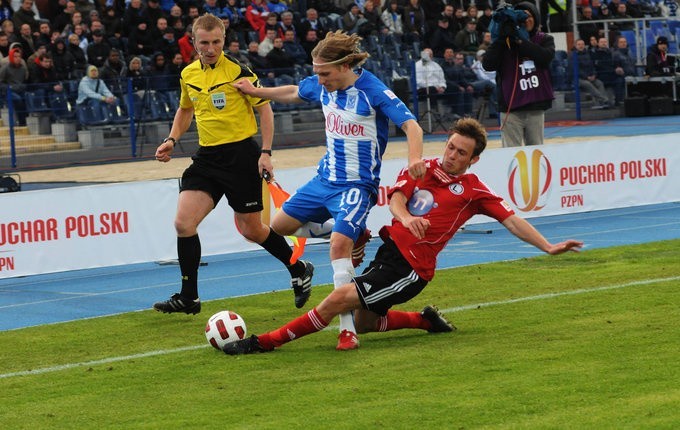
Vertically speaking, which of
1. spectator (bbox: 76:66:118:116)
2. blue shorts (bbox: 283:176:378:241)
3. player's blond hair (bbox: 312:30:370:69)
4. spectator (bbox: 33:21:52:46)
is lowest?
spectator (bbox: 76:66:118:116)

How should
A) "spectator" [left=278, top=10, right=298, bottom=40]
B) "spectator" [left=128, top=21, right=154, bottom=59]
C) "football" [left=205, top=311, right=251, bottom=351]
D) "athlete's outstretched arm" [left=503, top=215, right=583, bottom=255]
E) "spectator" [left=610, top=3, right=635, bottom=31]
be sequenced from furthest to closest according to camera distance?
"spectator" [left=610, top=3, right=635, bottom=31], "spectator" [left=278, top=10, right=298, bottom=40], "spectator" [left=128, top=21, right=154, bottom=59], "football" [left=205, top=311, right=251, bottom=351], "athlete's outstretched arm" [left=503, top=215, right=583, bottom=255]

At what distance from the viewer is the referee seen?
976 cm

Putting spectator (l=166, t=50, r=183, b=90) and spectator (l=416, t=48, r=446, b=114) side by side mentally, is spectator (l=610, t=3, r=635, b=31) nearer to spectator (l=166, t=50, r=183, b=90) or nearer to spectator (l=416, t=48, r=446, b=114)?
spectator (l=416, t=48, r=446, b=114)

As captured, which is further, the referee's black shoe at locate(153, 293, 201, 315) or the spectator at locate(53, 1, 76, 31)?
the spectator at locate(53, 1, 76, 31)

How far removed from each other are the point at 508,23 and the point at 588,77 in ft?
52.5

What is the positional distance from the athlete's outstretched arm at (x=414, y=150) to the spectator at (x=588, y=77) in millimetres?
22971

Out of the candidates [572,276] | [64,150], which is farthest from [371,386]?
[64,150]

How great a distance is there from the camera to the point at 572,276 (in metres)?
11.1

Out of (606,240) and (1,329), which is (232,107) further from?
(606,240)

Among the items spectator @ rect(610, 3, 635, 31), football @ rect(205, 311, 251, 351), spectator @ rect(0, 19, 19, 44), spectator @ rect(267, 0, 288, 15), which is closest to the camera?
football @ rect(205, 311, 251, 351)

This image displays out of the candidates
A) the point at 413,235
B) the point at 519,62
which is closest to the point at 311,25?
the point at 519,62

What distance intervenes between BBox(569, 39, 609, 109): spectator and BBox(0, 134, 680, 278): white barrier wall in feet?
45.5

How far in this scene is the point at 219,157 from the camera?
9.87m

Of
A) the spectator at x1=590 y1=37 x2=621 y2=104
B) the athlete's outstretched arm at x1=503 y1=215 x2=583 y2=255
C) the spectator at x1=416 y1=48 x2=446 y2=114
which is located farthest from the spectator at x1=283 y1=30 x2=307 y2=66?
the athlete's outstretched arm at x1=503 y1=215 x2=583 y2=255
